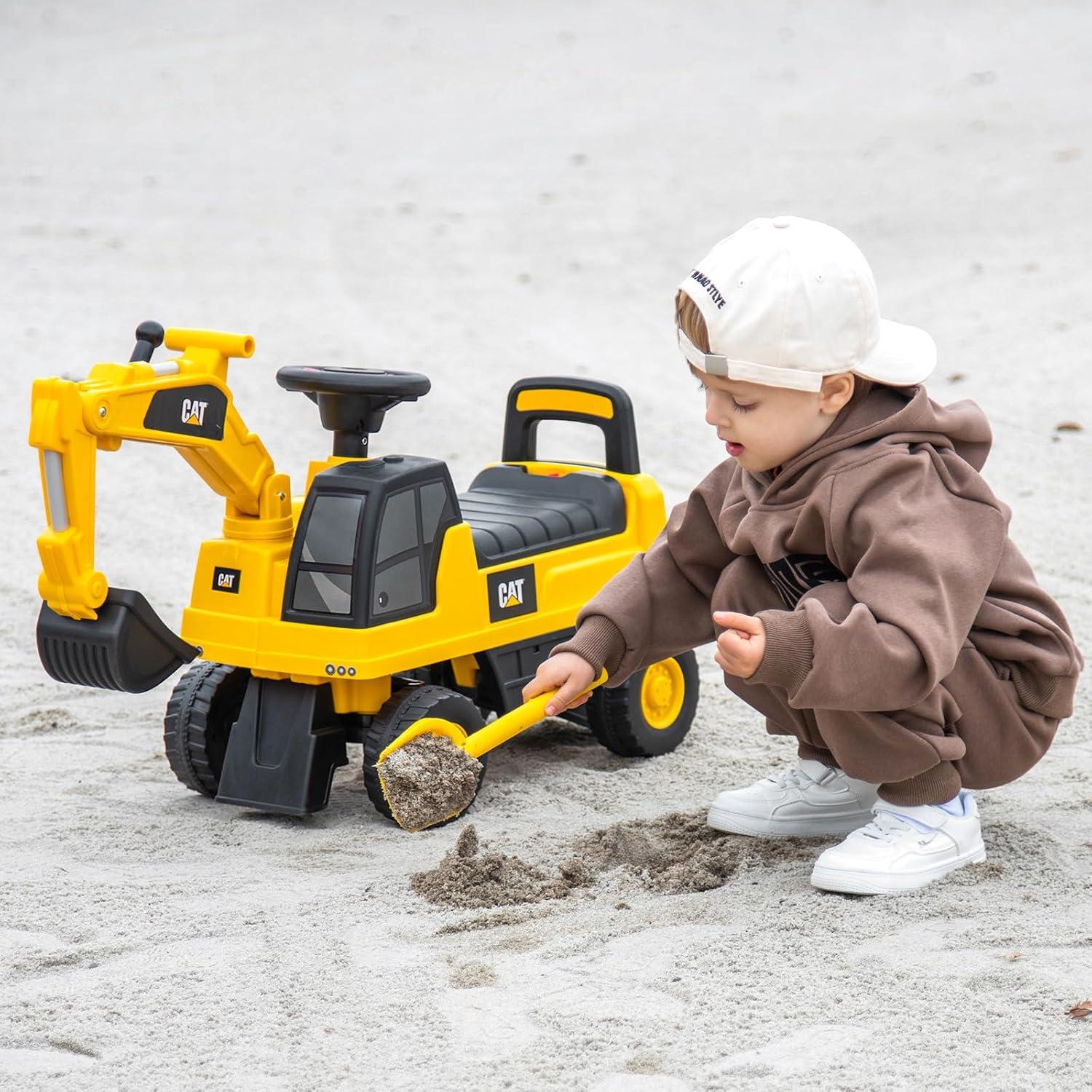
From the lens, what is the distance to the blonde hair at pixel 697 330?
214cm

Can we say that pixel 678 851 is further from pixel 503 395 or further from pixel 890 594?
pixel 503 395

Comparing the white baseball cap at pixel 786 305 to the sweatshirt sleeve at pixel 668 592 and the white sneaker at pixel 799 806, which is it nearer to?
the sweatshirt sleeve at pixel 668 592

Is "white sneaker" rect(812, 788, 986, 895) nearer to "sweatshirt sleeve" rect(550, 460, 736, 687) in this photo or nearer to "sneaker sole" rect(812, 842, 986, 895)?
"sneaker sole" rect(812, 842, 986, 895)

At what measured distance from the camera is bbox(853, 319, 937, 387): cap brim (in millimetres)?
2162

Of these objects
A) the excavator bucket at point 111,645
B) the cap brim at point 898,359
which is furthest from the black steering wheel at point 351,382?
the cap brim at point 898,359

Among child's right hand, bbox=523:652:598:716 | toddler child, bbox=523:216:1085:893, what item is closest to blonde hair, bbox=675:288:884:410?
toddler child, bbox=523:216:1085:893

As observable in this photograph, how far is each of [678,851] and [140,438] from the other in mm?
1053

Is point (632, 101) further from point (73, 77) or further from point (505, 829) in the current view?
point (505, 829)

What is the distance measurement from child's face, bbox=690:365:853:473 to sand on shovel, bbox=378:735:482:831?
675mm

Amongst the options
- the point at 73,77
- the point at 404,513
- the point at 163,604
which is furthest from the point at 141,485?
the point at 73,77

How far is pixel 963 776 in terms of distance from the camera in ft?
7.65

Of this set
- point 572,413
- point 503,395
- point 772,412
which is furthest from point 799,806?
point 503,395

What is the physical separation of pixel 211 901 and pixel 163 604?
1.67m

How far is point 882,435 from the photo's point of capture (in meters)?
2.16
